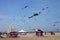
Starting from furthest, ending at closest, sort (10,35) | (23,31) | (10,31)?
(23,31)
(10,31)
(10,35)

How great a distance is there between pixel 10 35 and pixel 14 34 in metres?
0.81

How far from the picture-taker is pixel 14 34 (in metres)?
27.2

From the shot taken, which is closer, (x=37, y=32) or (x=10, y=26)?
(x=37, y=32)

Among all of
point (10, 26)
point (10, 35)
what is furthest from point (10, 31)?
point (10, 35)

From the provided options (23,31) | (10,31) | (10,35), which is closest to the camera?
(10,35)

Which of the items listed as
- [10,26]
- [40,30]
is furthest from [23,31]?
[40,30]

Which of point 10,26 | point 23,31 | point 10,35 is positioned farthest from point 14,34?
point 23,31

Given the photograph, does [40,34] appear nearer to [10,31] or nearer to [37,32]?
[37,32]

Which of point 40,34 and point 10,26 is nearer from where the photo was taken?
point 40,34

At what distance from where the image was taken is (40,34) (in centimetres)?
2764

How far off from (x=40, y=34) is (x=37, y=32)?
510 mm

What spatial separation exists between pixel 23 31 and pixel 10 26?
6.36 metres

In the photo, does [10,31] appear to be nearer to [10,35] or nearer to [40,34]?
[10,35]

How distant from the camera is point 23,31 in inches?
1403
